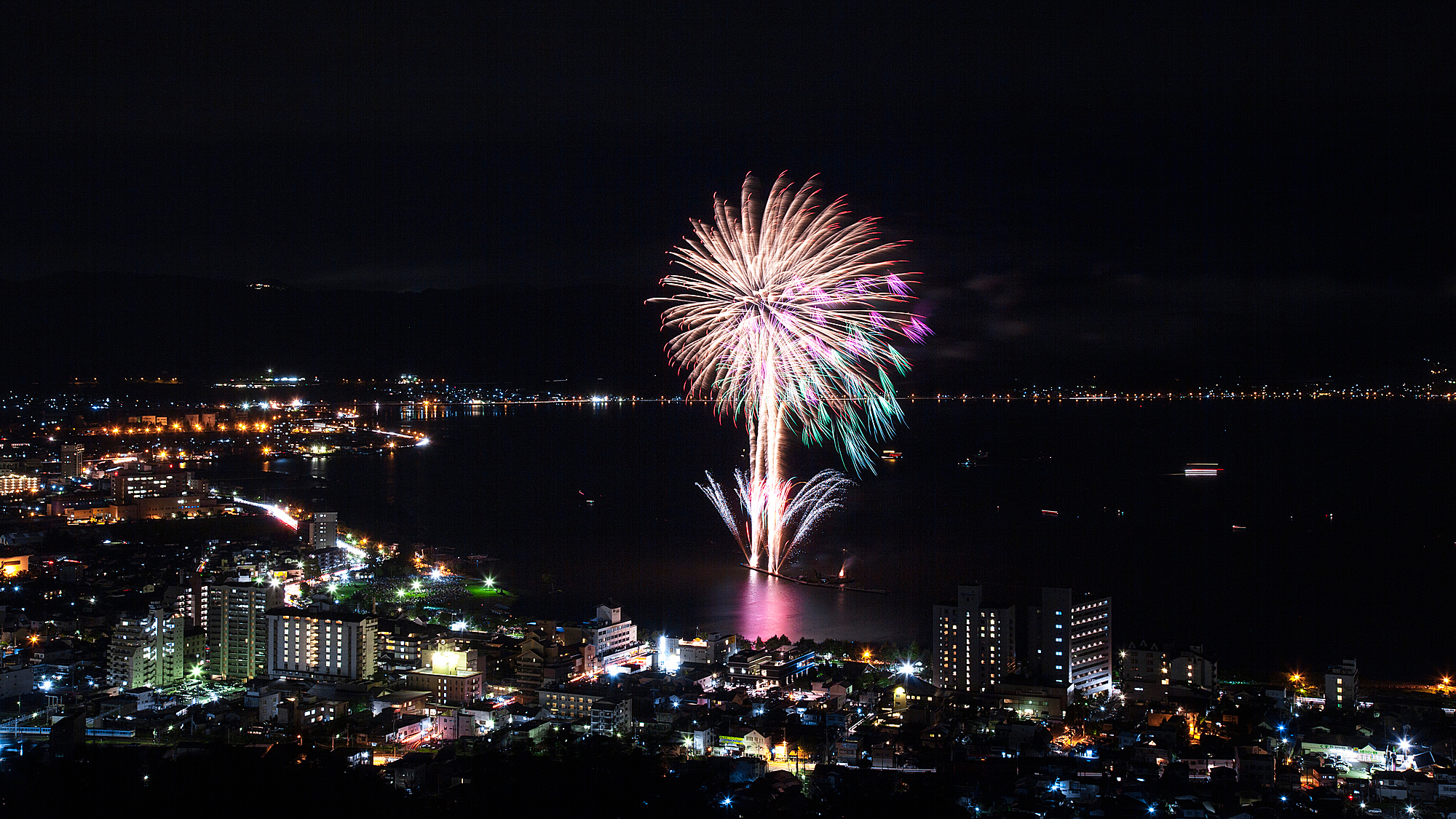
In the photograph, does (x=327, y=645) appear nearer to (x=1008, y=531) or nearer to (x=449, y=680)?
(x=449, y=680)

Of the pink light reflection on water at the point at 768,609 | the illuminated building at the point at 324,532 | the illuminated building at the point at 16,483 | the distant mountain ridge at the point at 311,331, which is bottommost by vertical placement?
the pink light reflection on water at the point at 768,609

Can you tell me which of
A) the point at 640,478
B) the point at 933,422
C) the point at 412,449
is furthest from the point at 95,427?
the point at 933,422

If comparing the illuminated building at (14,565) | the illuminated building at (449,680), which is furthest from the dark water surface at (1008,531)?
the illuminated building at (14,565)

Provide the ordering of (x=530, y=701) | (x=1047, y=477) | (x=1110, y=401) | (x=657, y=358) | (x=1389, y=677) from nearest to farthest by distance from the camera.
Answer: (x=530, y=701) → (x=1389, y=677) → (x=1047, y=477) → (x=657, y=358) → (x=1110, y=401)

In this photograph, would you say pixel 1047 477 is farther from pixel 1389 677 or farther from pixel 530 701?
pixel 530 701

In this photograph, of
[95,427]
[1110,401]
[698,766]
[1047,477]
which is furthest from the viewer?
[1110,401]

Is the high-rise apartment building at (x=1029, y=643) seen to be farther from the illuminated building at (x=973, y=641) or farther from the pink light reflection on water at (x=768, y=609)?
the pink light reflection on water at (x=768, y=609)

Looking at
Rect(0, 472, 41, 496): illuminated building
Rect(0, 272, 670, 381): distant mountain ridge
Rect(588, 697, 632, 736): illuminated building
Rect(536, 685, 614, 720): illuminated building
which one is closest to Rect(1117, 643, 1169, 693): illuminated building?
Rect(588, 697, 632, 736): illuminated building

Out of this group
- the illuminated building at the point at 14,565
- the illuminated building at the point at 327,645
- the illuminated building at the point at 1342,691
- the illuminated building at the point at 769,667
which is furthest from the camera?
the illuminated building at the point at 14,565
